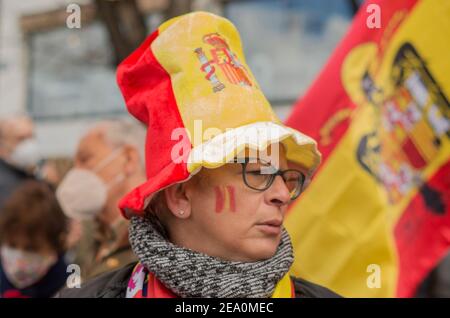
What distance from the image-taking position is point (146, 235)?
90.6 inches

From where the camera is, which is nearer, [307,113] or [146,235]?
[146,235]

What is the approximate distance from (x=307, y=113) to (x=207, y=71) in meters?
1.15

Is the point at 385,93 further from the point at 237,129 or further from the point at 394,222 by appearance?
the point at 237,129

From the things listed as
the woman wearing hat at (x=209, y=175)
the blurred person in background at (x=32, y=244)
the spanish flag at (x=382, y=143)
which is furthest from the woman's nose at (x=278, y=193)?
the blurred person in background at (x=32, y=244)

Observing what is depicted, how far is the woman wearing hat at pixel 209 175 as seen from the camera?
216 centimetres

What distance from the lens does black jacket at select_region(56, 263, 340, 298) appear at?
242 centimetres

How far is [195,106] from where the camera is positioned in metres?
2.22

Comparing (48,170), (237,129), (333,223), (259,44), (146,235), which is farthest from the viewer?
(259,44)

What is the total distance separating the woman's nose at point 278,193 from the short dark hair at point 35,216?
205 cm

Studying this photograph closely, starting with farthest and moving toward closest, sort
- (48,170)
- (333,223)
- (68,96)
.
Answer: (68,96) → (48,170) → (333,223)

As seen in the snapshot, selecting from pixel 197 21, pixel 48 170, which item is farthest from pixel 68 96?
pixel 197 21

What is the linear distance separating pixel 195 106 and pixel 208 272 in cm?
46

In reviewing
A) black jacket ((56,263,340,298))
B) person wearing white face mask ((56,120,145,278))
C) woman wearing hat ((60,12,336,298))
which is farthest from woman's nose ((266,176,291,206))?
person wearing white face mask ((56,120,145,278))

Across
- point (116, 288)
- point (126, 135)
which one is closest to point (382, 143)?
point (126, 135)
